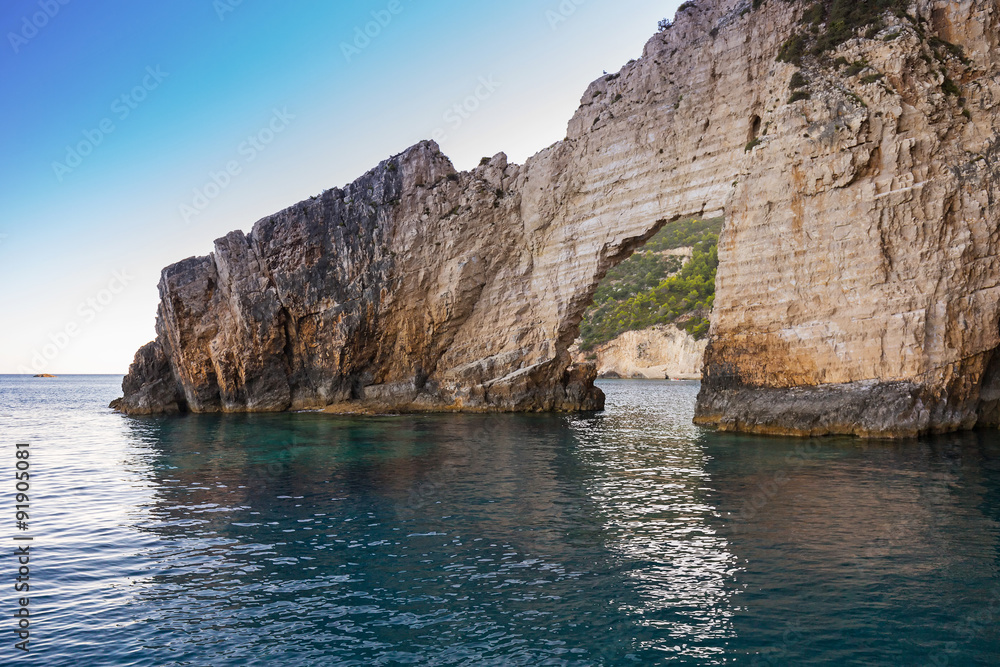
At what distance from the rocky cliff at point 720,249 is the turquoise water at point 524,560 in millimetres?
4281

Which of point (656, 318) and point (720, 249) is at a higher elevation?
point (656, 318)

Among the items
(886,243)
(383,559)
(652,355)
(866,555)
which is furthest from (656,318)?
(383,559)

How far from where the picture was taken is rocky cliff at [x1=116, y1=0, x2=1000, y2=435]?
19375 millimetres

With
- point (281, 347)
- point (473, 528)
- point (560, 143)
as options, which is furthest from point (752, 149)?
point (281, 347)

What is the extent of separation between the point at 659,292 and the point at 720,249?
62.0 m

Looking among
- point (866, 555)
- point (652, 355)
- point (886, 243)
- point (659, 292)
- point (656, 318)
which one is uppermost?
point (659, 292)

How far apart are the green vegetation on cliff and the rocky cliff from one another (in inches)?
1831

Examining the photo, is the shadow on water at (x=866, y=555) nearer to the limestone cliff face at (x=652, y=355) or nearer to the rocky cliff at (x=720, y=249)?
the rocky cliff at (x=720, y=249)

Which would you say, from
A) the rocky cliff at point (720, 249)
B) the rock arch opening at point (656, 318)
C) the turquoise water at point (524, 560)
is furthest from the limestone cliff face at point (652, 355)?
the turquoise water at point (524, 560)

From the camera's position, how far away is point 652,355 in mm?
81500

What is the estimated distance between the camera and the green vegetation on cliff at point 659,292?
78875 millimetres

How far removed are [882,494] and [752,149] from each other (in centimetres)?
1445

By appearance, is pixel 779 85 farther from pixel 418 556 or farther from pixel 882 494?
pixel 418 556

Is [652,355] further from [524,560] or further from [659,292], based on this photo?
[524,560]
